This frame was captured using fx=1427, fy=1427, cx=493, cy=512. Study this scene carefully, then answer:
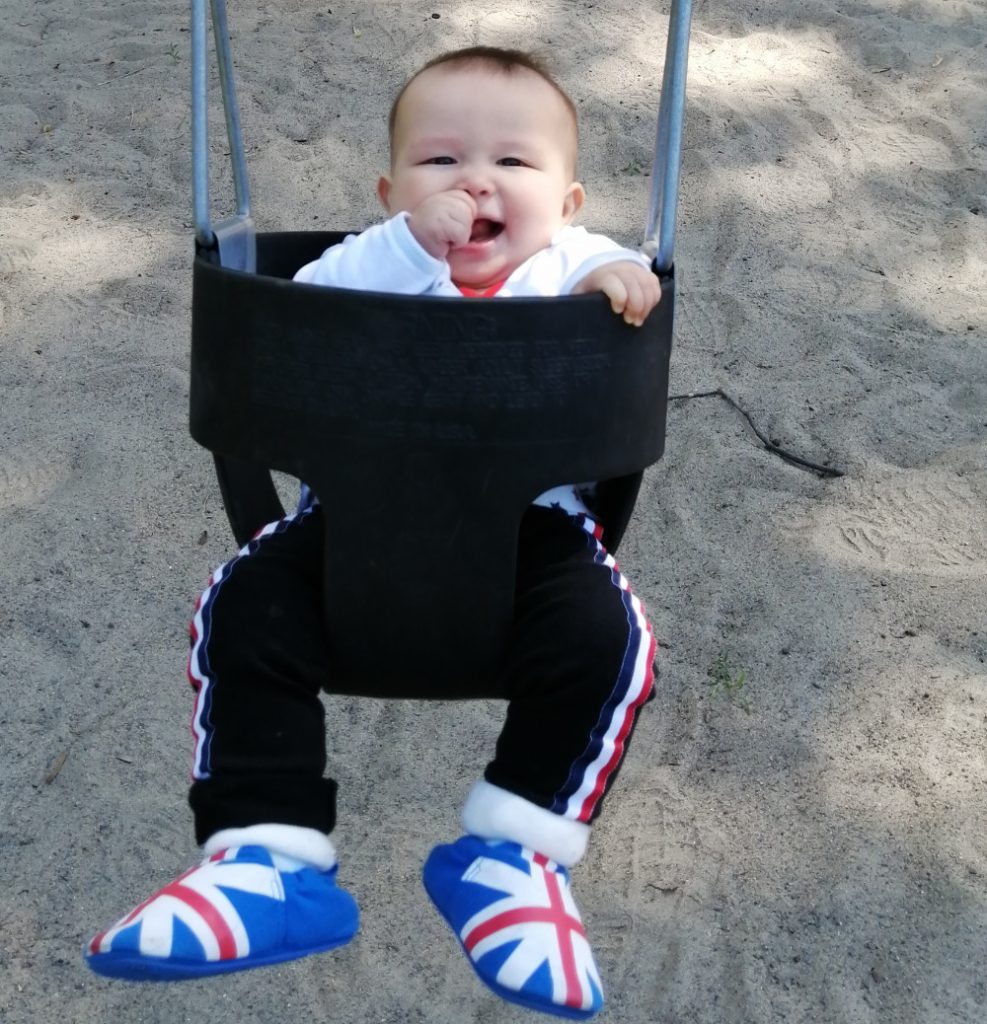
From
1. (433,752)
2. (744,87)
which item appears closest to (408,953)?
(433,752)

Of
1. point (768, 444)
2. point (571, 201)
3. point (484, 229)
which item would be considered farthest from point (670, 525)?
point (484, 229)

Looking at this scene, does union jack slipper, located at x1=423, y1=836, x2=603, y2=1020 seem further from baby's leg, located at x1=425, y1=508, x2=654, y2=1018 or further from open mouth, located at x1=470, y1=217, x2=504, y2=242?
open mouth, located at x1=470, y1=217, x2=504, y2=242

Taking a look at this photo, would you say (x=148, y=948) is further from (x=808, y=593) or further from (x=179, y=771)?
(x=808, y=593)

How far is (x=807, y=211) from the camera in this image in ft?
10.6

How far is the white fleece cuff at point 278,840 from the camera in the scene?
1.25m

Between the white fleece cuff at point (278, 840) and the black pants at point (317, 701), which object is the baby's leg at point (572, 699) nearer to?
the black pants at point (317, 701)

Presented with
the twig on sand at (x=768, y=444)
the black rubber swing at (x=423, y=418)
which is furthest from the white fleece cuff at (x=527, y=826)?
the twig on sand at (x=768, y=444)

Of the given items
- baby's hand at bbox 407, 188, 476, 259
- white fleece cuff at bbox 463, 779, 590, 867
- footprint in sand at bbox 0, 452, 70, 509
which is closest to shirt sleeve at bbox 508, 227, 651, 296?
baby's hand at bbox 407, 188, 476, 259

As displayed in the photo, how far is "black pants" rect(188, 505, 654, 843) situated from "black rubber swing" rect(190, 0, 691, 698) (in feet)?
0.14

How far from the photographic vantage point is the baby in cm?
119

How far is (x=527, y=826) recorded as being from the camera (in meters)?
1.29

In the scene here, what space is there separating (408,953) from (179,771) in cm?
45

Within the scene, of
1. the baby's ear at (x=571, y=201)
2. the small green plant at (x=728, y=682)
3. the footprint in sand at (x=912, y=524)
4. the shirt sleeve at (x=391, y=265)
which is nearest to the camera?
the shirt sleeve at (x=391, y=265)

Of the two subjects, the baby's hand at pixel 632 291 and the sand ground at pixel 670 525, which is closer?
the baby's hand at pixel 632 291
